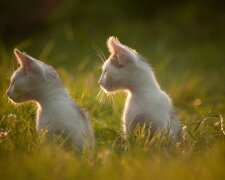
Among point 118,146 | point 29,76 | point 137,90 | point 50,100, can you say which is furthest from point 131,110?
point 29,76

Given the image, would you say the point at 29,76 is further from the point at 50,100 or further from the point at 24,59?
the point at 50,100

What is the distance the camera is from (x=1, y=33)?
11.6 meters

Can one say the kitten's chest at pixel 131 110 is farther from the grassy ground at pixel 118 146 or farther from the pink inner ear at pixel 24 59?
the pink inner ear at pixel 24 59

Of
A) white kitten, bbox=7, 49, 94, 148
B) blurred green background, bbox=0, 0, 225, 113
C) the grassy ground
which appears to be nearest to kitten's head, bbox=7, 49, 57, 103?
white kitten, bbox=7, 49, 94, 148

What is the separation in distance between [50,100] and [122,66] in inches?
23.3

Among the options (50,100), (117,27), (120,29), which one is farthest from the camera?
(117,27)

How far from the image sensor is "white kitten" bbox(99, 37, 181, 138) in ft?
13.3

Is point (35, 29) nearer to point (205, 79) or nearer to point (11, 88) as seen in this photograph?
point (205, 79)

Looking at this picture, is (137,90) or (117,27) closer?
(137,90)

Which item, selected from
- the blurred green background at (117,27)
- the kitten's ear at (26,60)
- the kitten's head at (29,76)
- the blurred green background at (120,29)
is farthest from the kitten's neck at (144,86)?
the blurred green background at (117,27)

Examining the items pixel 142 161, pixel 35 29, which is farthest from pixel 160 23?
pixel 142 161

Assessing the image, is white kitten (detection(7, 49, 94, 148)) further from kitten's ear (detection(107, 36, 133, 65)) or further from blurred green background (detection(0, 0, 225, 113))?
blurred green background (detection(0, 0, 225, 113))

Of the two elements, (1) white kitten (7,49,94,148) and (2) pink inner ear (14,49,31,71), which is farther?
(2) pink inner ear (14,49,31,71)

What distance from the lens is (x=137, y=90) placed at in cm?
416
